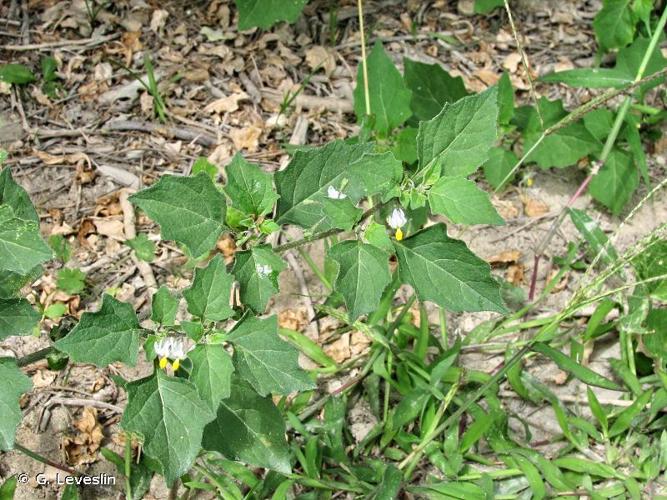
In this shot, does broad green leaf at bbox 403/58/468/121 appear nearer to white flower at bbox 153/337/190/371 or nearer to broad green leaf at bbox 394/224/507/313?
broad green leaf at bbox 394/224/507/313

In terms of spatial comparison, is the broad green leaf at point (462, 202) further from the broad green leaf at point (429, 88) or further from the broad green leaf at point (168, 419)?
the broad green leaf at point (429, 88)

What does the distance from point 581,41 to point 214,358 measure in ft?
9.79

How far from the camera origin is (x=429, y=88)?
10.4 feet

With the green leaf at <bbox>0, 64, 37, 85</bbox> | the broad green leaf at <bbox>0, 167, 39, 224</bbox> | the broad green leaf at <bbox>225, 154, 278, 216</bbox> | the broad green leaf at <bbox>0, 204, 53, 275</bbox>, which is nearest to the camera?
the broad green leaf at <bbox>0, 204, 53, 275</bbox>

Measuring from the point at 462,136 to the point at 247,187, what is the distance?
543 millimetres

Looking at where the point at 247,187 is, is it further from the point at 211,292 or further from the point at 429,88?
the point at 429,88

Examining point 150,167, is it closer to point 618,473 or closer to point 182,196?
point 182,196

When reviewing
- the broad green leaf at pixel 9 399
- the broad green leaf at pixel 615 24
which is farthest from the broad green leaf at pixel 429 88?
the broad green leaf at pixel 9 399

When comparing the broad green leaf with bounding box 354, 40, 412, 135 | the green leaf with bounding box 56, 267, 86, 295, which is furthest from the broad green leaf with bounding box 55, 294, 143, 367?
the broad green leaf with bounding box 354, 40, 412, 135

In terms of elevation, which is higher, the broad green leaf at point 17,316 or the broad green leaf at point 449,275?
the broad green leaf at point 449,275

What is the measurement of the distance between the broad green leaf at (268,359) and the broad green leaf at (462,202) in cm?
47

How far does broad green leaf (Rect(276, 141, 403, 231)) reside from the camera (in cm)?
176

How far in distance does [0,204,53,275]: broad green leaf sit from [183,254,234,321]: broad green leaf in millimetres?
331

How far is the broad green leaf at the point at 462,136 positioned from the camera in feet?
5.79
